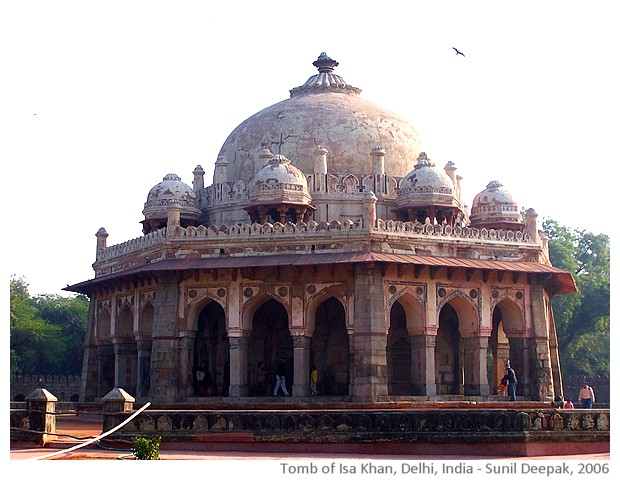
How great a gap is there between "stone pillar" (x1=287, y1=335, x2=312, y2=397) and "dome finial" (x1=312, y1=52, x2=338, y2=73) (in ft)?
31.5

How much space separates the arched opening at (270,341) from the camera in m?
25.8

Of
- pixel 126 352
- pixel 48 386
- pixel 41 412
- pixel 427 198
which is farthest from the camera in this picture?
pixel 48 386

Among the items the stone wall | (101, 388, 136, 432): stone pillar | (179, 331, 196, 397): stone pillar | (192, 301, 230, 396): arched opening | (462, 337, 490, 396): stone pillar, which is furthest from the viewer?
the stone wall

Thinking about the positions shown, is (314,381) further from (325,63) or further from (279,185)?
(325,63)

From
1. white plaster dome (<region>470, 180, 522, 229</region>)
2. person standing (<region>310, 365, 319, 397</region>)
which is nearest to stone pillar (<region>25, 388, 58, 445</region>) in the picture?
person standing (<region>310, 365, 319, 397</region>)

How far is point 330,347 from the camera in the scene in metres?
25.7

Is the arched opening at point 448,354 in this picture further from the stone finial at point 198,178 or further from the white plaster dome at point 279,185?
the stone finial at point 198,178

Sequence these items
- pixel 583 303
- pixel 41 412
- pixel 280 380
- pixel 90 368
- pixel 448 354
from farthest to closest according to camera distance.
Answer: pixel 583 303 < pixel 90 368 < pixel 448 354 < pixel 280 380 < pixel 41 412

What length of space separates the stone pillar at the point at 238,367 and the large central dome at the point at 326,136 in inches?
207

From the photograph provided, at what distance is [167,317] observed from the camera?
24922 millimetres

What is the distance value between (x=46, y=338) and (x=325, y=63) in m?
17.4

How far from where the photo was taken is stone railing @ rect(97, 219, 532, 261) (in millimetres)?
24219

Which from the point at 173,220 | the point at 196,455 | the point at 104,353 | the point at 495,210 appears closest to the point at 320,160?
the point at 173,220

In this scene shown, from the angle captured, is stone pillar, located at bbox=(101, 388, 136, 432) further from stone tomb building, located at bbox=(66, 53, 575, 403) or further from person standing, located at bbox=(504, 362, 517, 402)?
person standing, located at bbox=(504, 362, 517, 402)
